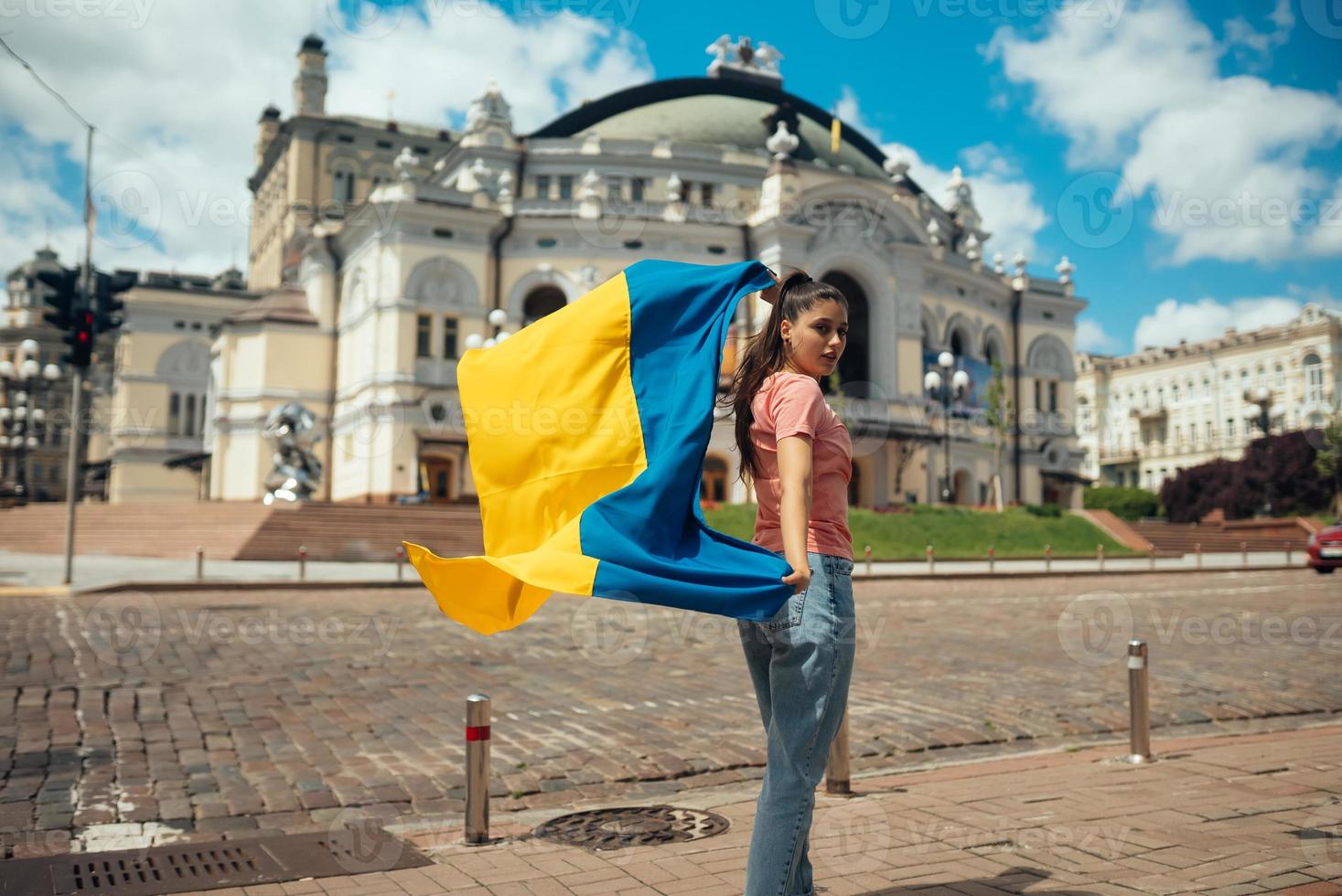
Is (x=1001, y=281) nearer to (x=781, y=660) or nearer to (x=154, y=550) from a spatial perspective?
(x=154, y=550)

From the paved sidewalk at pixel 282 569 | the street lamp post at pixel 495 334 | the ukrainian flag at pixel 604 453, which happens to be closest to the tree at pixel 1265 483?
the paved sidewalk at pixel 282 569

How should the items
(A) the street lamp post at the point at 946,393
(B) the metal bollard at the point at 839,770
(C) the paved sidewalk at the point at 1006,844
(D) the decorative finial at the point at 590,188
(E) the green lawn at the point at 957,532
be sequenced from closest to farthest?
(C) the paved sidewalk at the point at 1006,844 → (B) the metal bollard at the point at 839,770 → (E) the green lawn at the point at 957,532 → (A) the street lamp post at the point at 946,393 → (D) the decorative finial at the point at 590,188

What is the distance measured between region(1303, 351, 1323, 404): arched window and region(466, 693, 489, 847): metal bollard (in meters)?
90.6

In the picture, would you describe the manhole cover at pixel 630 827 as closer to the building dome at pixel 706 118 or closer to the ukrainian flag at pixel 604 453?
the ukrainian flag at pixel 604 453

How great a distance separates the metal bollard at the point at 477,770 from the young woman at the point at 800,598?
191cm

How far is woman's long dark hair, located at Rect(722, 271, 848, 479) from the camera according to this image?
12.6 ft

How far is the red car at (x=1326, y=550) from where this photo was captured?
27.1 metres

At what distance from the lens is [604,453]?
13.0 ft

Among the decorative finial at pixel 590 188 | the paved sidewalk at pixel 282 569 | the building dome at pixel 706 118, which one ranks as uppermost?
the building dome at pixel 706 118

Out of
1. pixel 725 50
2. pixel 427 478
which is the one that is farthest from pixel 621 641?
pixel 725 50

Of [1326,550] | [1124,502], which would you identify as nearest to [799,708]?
[1326,550]

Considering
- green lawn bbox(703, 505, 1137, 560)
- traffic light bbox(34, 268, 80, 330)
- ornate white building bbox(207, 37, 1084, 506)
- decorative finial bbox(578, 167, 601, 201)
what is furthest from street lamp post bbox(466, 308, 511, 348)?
traffic light bbox(34, 268, 80, 330)

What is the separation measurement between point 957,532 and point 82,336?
2926 centimetres

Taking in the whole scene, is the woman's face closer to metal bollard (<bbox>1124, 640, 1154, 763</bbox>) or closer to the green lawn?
metal bollard (<bbox>1124, 640, 1154, 763</bbox>)
